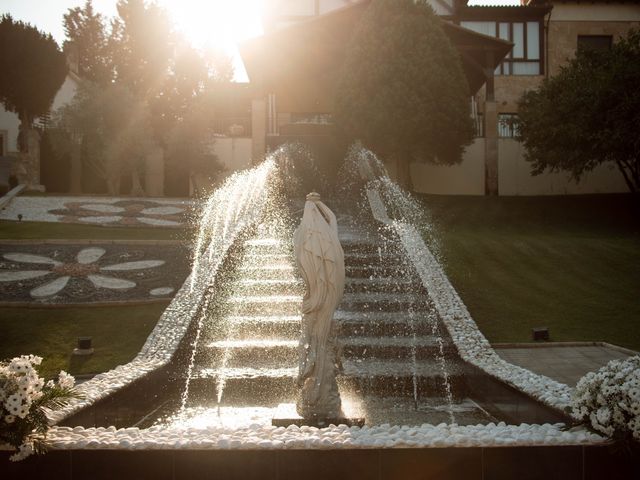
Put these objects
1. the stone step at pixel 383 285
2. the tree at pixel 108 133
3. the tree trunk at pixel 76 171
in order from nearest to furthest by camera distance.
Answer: the stone step at pixel 383 285 < the tree at pixel 108 133 < the tree trunk at pixel 76 171

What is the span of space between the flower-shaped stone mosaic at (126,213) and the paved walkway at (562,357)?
41.1 ft

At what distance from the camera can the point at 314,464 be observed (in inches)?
214

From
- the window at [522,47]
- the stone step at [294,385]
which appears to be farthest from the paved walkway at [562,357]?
the window at [522,47]

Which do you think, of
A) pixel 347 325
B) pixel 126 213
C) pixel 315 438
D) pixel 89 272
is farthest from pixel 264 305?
pixel 126 213

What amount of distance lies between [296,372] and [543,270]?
8054 mm

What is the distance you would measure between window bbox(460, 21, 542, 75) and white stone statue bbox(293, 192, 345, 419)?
1122 inches

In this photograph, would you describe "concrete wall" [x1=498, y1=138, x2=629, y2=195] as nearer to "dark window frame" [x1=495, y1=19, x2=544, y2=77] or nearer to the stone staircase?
"dark window frame" [x1=495, y1=19, x2=544, y2=77]

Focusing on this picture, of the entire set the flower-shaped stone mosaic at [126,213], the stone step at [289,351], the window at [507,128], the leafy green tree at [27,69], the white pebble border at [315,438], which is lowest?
the stone step at [289,351]

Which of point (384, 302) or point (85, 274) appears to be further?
point (85, 274)

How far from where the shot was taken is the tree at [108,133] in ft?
97.3

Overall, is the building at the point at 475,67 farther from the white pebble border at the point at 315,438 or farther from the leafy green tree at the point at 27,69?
the white pebble border at the point at 315,438

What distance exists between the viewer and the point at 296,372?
32.7ft

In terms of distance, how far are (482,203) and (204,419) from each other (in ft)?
61.9

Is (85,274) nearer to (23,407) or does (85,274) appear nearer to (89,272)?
(89,272)
